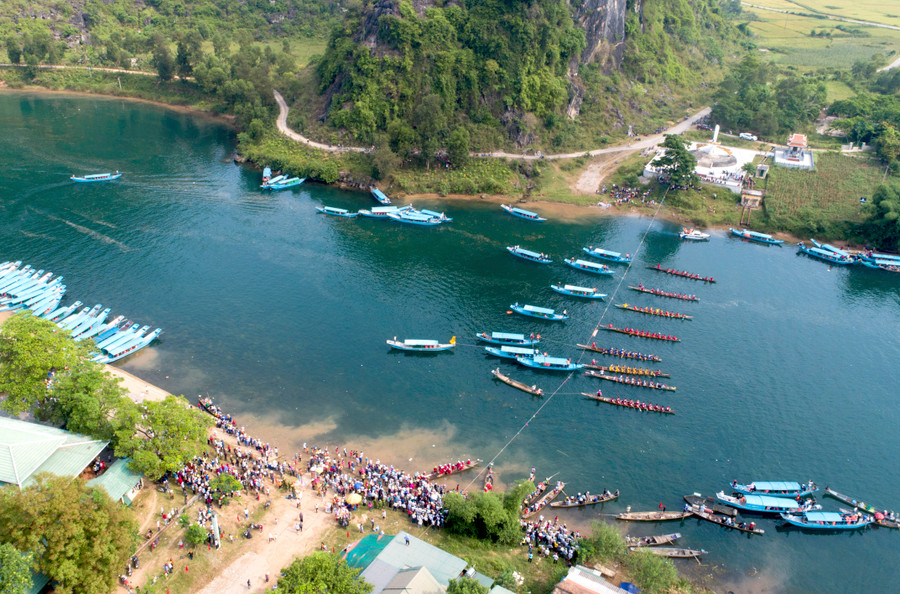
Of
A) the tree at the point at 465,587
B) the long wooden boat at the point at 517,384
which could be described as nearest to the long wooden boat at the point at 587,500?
the long wooden boat at the point at 517,384

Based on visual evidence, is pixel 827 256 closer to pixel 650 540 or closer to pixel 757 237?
pixel 757 237

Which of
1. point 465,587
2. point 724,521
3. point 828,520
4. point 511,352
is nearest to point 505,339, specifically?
point 511,352

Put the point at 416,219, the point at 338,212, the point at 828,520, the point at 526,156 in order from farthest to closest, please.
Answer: the point at 526,156 < the point at 338,212 < the point at 416,219 < the point at 828,520

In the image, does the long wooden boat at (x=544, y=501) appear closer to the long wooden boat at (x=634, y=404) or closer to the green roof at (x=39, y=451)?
the long wooden boat at (x=634, y=404)

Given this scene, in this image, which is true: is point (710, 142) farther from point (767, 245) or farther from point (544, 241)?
point (544, 241)

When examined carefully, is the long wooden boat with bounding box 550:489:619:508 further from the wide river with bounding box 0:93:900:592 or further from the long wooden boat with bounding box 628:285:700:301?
the long wooden boat with bounding box 628:285:700:301

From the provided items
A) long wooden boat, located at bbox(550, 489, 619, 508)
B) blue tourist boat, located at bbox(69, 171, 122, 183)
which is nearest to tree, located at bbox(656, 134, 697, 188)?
long wooden boat, located at bbox(550, 489, 619, 508)
